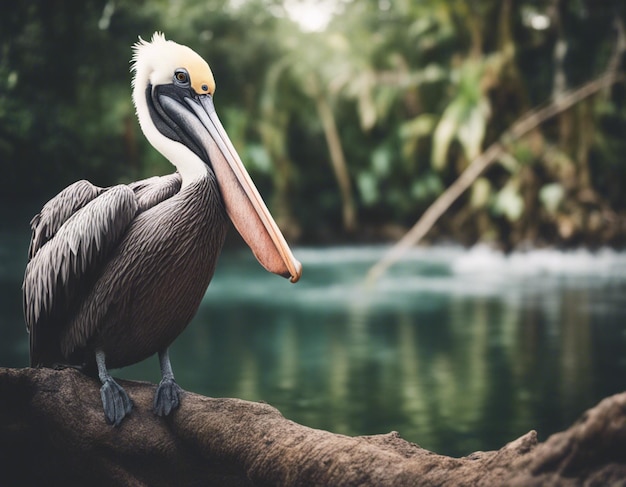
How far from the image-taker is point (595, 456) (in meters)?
1.63

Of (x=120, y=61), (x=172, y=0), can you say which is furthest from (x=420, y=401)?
(x=172, y=0)

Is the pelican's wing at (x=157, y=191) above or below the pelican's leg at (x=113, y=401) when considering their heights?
above

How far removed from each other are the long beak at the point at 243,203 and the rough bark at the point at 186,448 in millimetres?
449

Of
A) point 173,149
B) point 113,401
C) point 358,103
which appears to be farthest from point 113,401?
point 358,103

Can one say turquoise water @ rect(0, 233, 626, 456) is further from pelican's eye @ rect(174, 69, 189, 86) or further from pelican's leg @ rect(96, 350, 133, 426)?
pelican's eye @ rect(174, 69, 189, 86)

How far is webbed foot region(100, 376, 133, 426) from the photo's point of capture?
7.91ft

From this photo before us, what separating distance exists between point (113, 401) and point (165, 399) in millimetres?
159

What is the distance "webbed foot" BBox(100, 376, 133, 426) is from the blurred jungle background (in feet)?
7.52

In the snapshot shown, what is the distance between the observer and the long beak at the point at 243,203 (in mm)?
2361

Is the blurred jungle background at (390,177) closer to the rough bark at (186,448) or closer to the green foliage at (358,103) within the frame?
the green foliage at (358,103)

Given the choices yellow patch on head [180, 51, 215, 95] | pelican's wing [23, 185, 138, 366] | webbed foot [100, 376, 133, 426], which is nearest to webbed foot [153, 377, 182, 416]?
webbed foot [100, 376, 133, 426]

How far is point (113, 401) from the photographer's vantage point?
7.94ft

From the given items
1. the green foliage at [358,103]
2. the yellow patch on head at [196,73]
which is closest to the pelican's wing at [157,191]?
the yellow patch on head at [196,73]

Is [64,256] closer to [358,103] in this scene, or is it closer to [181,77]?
[181,77]
